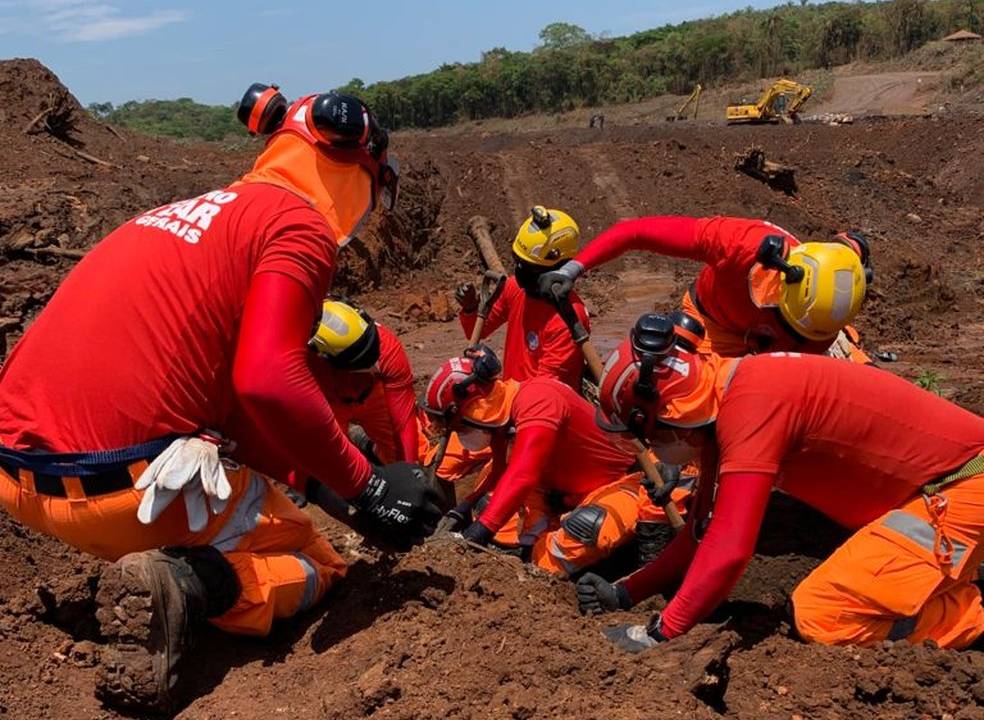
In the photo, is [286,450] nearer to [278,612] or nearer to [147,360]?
[147,360]

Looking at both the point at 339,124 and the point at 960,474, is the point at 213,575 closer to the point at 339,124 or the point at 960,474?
the point at 339,124

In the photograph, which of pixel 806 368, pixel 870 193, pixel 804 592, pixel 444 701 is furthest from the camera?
pixel 870 193

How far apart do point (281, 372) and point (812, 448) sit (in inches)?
74.0

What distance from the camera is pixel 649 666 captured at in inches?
121

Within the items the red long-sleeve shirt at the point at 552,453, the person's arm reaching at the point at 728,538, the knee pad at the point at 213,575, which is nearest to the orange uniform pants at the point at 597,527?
the red long-sleeve shirt at the point at 552,453

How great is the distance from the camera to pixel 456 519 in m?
5.30

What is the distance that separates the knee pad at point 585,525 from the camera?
4578mm

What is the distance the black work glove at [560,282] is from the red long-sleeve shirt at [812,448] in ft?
5.76

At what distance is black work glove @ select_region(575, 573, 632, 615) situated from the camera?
3.96 metres

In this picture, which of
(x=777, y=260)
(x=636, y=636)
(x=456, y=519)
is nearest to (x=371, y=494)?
(x=636, y=636)

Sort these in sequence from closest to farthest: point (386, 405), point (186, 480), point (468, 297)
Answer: point (186, 480) → point (386, 405) → point (468, 297)

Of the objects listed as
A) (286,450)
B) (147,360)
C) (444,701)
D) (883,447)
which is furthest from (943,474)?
(147,360)

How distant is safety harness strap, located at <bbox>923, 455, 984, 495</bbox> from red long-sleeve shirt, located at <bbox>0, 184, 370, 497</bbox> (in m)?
2.16

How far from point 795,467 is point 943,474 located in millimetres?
548
